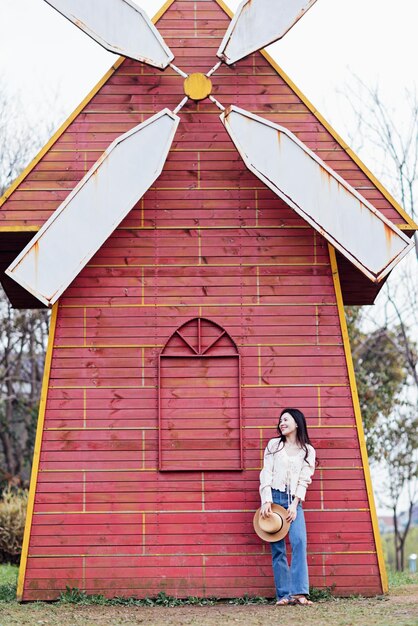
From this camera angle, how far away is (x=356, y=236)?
9.51m

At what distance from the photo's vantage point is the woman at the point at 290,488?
8.84 metres

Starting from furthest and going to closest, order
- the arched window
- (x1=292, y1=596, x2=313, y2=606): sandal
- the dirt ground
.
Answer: the arched window < (x1=292, y1=596, x2=313, y2=606): sandal < the dirt ground

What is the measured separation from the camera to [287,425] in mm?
9055

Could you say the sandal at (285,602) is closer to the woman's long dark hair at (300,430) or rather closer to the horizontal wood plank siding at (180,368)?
the horizontal wood plank siding at (180,368)

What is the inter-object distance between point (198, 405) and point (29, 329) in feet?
51.1

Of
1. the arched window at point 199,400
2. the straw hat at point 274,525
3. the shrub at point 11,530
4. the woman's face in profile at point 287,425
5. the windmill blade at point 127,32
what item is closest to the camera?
the straw hat at point 274,525

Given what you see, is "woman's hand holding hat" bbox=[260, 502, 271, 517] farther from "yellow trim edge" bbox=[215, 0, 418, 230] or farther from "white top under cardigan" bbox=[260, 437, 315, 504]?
"yellow trim edge" bbox=[215, 0, 418, 230]

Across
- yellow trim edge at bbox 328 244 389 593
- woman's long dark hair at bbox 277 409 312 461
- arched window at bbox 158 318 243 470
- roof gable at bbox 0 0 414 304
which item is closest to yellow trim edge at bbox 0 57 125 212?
roof gable at bbox 0 0 414 304

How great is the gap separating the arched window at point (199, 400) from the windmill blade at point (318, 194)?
1411 mm

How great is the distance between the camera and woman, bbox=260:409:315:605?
8.84 meters

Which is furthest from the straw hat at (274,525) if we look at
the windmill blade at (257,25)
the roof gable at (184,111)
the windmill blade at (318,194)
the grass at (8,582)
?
the windmill blade at (257,25)

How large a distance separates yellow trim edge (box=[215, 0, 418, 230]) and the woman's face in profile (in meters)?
2.23

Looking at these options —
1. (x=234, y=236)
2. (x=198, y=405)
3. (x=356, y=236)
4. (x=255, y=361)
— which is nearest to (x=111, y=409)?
(x=198, y=405)

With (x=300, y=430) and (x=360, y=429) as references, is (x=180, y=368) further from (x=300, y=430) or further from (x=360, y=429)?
(x=360, y=429)
